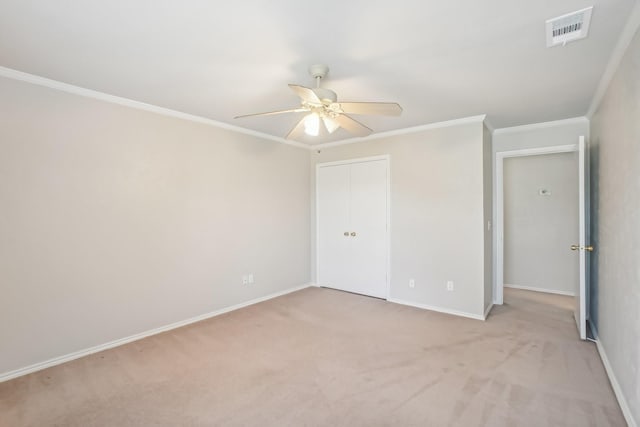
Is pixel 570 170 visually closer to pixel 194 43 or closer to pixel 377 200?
pixel 377 200

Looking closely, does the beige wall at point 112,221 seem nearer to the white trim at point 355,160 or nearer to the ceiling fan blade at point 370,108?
the white trim at point 355,160

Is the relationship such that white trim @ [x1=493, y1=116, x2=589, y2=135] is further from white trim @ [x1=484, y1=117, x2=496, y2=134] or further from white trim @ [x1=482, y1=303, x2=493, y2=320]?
white trim @ [x1=482, y1=303, x2=493, y2=320]

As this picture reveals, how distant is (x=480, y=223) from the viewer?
144 inches

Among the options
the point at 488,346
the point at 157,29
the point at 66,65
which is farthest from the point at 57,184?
the point at 488,346

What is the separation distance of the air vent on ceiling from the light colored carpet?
234cm

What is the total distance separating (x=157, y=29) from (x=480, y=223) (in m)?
3.54

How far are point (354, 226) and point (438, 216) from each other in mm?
1270

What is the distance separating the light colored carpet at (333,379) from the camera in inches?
78.2

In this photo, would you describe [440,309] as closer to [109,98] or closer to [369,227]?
[369,227]

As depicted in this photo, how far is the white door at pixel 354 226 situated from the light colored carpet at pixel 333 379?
1134 millimetres

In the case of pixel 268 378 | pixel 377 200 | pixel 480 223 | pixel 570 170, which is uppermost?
pixel 570 170

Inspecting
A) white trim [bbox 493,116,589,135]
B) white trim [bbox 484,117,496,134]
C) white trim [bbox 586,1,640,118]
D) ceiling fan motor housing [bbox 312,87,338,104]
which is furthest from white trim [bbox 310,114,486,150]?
ceiling fan motor housing [bbox 312,87,338,104]

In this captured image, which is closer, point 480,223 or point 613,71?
point 613,71

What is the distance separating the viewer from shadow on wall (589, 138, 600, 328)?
307 centimetres
